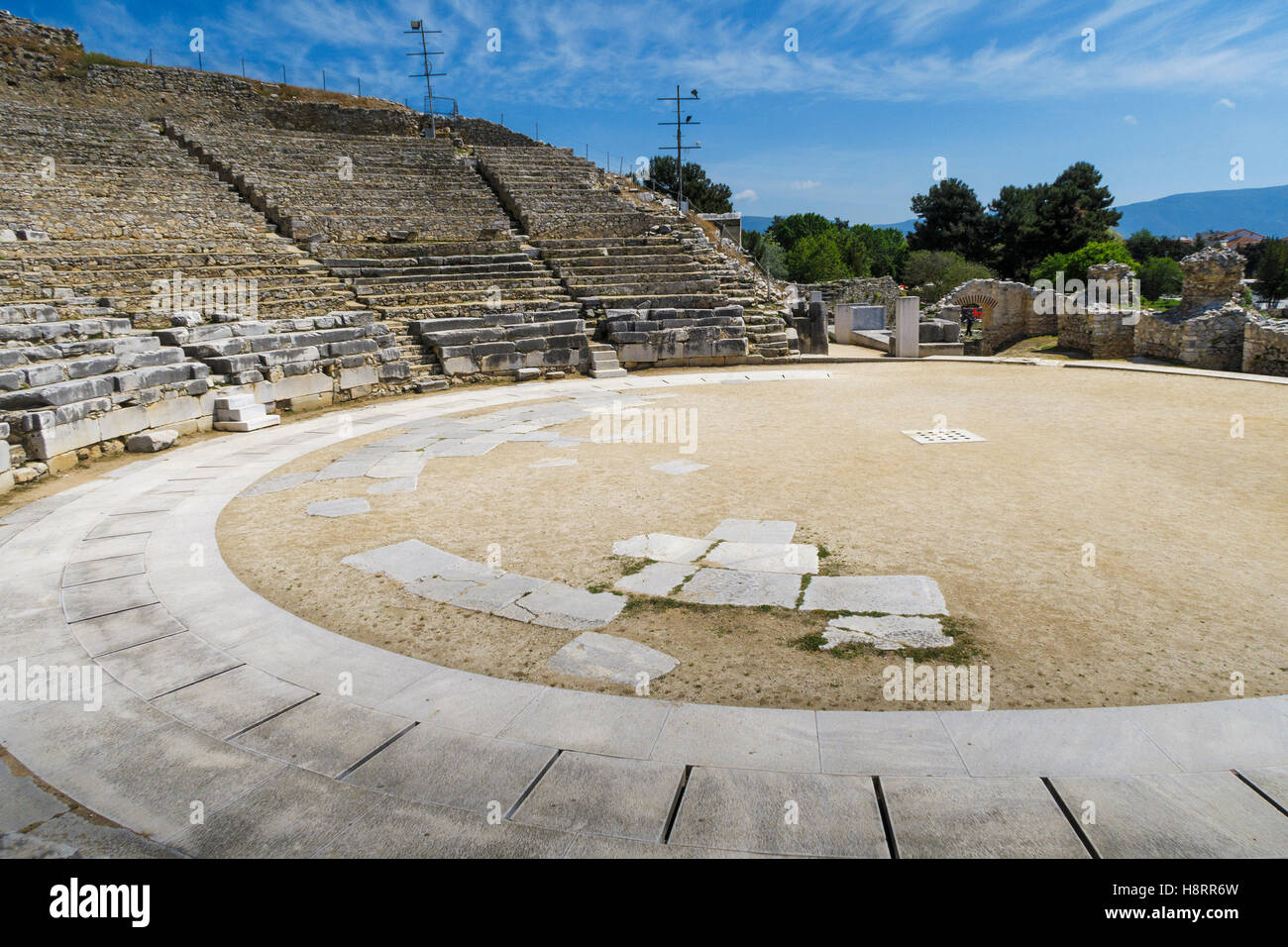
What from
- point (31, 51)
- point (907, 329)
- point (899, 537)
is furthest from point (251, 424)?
point (31, 51)

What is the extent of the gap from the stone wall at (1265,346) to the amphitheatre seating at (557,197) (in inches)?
549

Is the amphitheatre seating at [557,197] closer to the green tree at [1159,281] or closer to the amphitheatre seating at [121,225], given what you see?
the amphitheatre seating at [121,225]

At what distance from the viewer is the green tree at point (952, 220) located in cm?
5028

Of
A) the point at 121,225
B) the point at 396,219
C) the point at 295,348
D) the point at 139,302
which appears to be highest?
the point at 396,219

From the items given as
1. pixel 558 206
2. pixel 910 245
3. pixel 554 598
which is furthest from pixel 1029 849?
pixel 910 245

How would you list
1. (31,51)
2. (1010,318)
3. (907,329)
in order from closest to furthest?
(907,329) → (1010,318) → (31,51)

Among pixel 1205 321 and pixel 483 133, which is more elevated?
pixel 483 133

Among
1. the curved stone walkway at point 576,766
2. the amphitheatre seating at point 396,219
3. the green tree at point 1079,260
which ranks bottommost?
the curved stone walkway at point 576,766

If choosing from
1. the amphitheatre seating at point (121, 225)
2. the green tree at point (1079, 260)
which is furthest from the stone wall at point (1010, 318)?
the green tree at point (1079, 260)

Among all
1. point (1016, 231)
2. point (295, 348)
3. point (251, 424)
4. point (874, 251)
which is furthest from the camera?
point (874, 251)

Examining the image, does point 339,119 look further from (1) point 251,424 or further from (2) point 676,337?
(1) point 251,424

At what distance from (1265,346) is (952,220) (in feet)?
138

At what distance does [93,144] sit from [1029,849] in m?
25.7

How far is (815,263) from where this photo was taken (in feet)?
186
